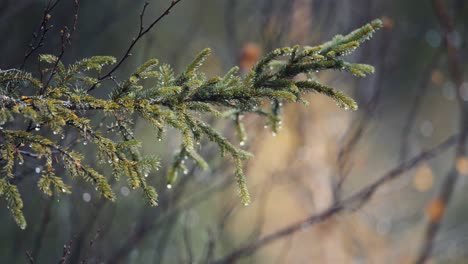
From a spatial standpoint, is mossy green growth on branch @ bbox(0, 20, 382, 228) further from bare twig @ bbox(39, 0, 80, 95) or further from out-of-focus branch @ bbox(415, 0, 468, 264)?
out-of-focus branch @ bbox(415, 0, 468, 264)

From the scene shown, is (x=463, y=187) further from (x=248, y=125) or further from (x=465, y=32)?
A: (x=248, y=125)

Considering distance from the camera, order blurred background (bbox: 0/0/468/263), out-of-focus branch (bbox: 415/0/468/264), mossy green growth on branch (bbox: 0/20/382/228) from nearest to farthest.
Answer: mossy green growth on branch (bbox: 0/20/382/228) < blurred background (bbox: 0/0/468/263) < out-of-focus branch (bbox: 415/0/468/264)

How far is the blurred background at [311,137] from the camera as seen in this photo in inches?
222

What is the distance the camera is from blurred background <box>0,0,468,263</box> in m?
5.65

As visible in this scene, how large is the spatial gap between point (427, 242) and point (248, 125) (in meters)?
3.35

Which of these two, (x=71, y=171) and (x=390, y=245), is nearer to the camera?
(x=71, y=171)

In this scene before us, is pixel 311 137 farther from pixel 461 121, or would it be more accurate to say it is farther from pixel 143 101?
pixel 143 101

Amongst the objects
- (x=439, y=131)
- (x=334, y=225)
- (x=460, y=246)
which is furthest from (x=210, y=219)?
(x=439, y=131)

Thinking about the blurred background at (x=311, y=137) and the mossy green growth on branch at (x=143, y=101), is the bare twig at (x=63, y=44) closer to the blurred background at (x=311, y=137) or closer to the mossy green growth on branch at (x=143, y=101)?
the mossy green growth on branch at (x=143, y=101)

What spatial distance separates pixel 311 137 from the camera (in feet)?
24.2

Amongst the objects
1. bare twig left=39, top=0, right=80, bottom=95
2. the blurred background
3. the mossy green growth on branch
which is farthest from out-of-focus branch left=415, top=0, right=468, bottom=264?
bare twig left=39, top=0, right=80, bottom=95

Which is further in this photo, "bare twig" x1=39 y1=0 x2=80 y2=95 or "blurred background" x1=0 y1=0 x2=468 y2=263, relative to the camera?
"blurred background" x1=0 y1=0 x2=468 y2=263

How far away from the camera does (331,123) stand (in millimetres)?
7621

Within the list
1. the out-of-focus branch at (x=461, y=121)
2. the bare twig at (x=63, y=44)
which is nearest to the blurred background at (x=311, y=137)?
the out-of-focus branch at (x=461, y=121)
